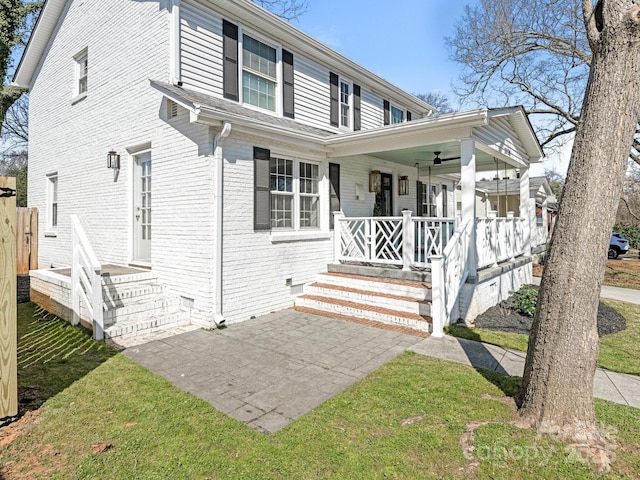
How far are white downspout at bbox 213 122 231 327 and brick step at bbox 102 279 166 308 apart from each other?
1.41 m

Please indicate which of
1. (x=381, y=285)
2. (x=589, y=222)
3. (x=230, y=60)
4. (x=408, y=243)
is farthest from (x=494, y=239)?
(x=230, y=60)

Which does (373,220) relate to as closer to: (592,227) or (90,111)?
(592,227)

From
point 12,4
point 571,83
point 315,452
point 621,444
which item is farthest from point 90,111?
point 571,83

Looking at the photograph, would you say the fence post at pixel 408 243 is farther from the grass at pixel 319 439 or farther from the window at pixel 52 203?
the window at pixel 52 203

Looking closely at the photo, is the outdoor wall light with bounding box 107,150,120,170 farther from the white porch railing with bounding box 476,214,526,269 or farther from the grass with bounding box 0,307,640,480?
the white porch railing with bounding box 476,214,526,269

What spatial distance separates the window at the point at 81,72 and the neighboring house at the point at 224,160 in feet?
0.13

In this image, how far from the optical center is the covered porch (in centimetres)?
640

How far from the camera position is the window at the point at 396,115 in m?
12.6

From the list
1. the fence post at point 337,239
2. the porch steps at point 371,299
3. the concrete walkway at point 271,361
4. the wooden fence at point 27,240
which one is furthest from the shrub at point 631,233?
the wooden fence at point 27,240

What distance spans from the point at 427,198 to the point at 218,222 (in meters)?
9.12

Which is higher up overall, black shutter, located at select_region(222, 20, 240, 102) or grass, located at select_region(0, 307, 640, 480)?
black shutter, located at select_region(222, 20, 240, 102)

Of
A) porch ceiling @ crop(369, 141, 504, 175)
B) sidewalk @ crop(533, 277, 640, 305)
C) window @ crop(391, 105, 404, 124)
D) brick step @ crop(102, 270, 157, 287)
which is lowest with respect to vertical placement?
sidewalk @ crop(533, 277, 640, 305)

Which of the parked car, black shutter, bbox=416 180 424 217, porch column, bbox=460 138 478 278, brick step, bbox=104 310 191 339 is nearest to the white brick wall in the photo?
brick step, bbox=104 310 191 339

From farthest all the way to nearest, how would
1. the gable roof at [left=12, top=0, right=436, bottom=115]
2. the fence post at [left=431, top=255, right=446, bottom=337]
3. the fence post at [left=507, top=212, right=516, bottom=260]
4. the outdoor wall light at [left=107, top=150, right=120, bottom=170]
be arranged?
the fence post at [left=507, top=212, right=516, bottom=260], the outdoor wall light at [left=107, top=150, right=120, bottom=170], the gable roof at [left=12, top=0, right=436, bottom=115], the fence post at [left=431, top=255, right=446, bottom=337]
